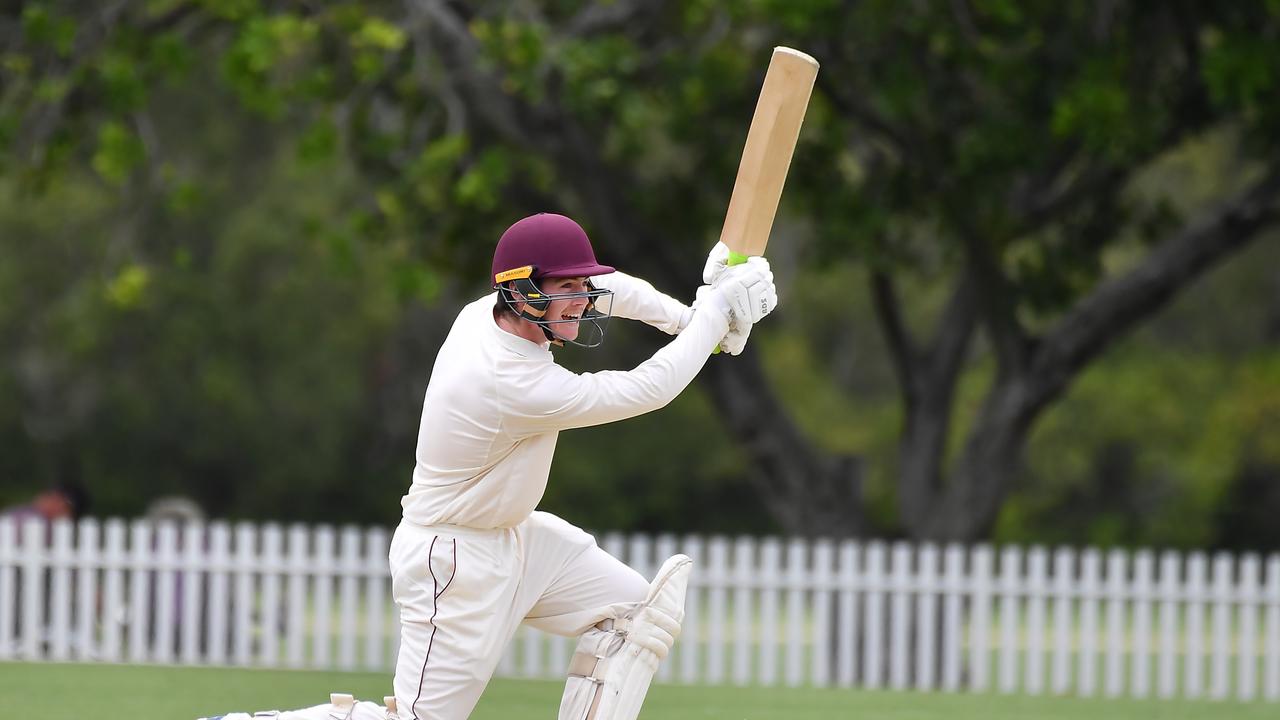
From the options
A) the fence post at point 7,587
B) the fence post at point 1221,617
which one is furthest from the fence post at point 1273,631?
the fence post at point 7,587

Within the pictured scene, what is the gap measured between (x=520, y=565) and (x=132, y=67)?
7339mm

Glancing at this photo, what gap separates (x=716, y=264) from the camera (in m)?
5.14

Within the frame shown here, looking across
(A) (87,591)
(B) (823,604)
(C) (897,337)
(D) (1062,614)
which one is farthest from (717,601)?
(A) (87,591)

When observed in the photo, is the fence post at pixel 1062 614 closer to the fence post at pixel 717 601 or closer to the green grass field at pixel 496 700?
the green grass field at pixel 496 700

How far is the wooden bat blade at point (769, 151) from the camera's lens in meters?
5.25

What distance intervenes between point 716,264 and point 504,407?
809 mm

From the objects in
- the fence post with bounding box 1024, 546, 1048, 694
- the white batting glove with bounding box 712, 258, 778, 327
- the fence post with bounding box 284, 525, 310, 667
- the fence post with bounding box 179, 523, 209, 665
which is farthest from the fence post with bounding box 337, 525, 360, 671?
the white batting glove with bounding box 712, 258, 778, 327

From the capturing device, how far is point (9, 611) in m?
9.98

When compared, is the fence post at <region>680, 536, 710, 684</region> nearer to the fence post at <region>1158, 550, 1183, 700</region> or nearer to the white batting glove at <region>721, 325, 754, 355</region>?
the fence post at <region>1158, 550, 1183, 700</region>

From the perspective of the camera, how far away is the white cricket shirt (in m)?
4.73

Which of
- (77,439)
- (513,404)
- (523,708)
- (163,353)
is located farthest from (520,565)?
(77,439)

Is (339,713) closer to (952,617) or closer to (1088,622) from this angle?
(952,617)

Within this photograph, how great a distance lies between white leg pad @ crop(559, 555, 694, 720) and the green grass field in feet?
8.49

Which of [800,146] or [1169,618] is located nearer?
[1169,618]
